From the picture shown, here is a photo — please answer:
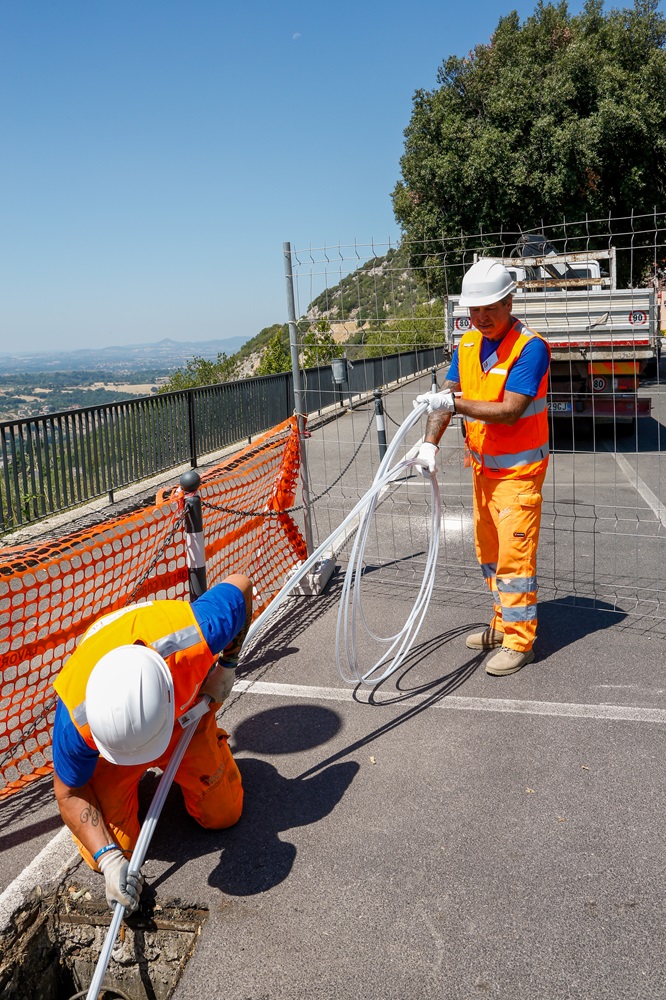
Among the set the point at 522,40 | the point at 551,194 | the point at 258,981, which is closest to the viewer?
the point at 258,981

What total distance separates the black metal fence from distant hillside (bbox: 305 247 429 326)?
66cm

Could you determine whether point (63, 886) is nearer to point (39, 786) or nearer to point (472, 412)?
point (39, 786)

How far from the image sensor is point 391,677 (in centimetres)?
494

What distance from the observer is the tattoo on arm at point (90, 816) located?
2.99 metres

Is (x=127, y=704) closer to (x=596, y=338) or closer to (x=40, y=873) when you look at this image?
(x=40, y=873)

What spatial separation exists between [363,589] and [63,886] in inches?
139

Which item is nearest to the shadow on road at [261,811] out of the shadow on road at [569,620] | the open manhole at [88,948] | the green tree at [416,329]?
the open manhole at [88,948]

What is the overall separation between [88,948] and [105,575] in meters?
3.06

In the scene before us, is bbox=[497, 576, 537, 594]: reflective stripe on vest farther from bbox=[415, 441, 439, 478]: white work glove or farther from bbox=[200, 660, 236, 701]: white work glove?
bbox=[200, 660, 236, 701]: white work glove

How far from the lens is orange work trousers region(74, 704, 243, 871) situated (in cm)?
326

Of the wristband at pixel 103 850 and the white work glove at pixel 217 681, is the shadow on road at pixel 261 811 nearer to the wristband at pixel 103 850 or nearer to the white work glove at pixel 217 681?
the wristband at pixel 103 850

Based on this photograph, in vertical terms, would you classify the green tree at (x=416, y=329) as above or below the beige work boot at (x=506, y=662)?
above

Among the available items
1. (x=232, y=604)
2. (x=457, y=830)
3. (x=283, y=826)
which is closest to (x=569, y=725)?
(x=457, y=830)

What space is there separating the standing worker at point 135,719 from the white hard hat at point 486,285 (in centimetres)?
209
